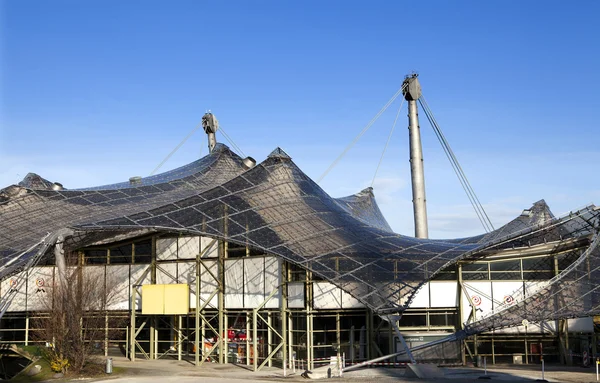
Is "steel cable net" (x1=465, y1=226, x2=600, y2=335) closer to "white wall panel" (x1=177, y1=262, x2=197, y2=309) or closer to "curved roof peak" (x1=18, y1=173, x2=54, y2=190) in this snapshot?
"white wall panel" (x1=177, y1=262, x2=197, y2=309)

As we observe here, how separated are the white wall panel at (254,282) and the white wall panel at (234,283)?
1.10ft

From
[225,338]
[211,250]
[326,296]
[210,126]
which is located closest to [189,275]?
[211,250]

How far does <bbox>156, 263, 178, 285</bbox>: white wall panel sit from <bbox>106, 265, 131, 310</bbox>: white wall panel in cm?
250

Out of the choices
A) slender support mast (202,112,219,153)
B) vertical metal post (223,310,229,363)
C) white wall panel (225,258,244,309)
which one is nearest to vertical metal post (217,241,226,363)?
vertical metal post (223,310,229,363)

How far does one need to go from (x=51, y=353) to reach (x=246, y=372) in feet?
35.3

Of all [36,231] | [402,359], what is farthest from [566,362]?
[36,231]

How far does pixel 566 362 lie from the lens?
4738 cm

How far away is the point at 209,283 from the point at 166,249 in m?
4.56

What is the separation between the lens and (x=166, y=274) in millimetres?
52000

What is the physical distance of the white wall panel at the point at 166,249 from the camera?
2072 inches

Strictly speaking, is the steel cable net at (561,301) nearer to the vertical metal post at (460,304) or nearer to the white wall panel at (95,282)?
the vertical metal post at (460,304)

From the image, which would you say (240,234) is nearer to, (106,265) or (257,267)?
(257,267)

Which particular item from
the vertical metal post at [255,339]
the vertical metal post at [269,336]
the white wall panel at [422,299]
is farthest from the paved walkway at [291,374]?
the white wall panel at [422,299]

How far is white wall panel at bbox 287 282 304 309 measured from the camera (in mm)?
45281
